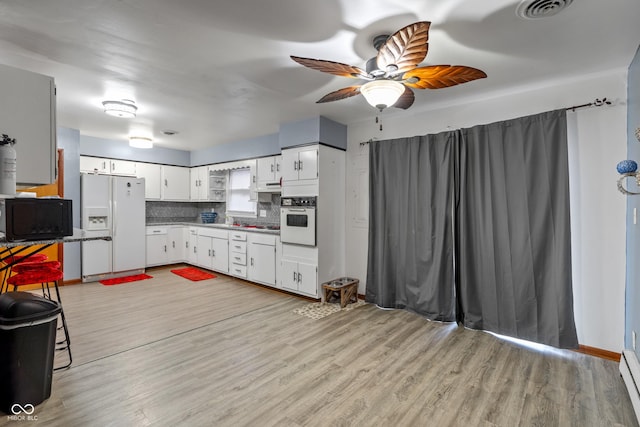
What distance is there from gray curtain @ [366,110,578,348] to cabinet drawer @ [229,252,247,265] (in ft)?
7.00

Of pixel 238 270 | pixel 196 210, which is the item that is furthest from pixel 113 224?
pixel 238 270

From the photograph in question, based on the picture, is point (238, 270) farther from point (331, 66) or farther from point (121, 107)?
point (331, 66)

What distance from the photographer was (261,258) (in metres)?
4.85

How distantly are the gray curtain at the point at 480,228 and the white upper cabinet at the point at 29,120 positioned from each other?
10.3 ft

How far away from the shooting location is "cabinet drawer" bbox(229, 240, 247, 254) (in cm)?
513

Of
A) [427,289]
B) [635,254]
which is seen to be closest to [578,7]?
[635,254]

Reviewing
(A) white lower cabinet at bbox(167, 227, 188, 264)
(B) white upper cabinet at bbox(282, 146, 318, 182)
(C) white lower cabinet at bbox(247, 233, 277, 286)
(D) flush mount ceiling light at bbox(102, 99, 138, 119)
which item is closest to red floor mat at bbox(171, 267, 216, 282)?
(A) white lower cabinet at bbox(167, 227, 188, 264)

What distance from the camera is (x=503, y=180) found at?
3.09m

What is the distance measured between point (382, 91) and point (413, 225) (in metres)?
1.99

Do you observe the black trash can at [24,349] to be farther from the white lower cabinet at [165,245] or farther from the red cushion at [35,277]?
the white lower cabinet at [165,245]

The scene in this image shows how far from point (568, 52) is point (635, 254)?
158 cm

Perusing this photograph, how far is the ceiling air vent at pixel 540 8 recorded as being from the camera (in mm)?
1770

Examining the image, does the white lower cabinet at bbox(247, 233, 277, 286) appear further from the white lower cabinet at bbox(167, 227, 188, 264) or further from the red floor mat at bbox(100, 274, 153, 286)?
the white lower cabinet at bbox(167, 227, 188, 264)

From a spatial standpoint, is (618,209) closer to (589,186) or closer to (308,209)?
(589,186)
